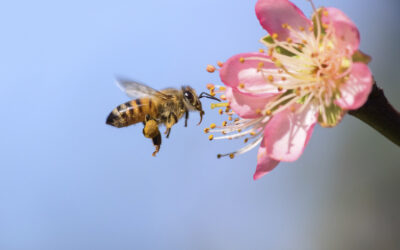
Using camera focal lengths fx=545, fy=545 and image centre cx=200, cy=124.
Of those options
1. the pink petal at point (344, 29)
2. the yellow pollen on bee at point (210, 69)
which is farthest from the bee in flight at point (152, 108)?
the pink petal at point (344, 29)

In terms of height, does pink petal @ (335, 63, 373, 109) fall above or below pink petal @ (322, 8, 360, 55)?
below

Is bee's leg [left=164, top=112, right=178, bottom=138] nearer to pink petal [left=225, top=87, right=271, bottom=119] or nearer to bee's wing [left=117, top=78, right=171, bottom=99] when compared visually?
bee's wing [left=117, top=78, right=171, bottom=99]

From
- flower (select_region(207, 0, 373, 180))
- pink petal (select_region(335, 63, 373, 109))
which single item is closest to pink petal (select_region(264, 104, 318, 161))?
flower (select_region(207, 0, 373, 180))

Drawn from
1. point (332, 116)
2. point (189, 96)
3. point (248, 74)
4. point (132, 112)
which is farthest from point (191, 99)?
point (332, 116)

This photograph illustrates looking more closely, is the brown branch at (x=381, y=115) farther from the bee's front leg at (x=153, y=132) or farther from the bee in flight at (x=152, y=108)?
the bee's front leg at (x=153, y=132)

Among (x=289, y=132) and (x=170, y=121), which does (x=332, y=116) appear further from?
(x=170, y=121)

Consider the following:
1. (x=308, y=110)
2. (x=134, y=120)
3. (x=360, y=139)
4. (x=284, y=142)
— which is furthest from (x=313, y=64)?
(x=360, y=139)

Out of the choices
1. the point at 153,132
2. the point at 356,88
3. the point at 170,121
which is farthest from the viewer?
the point at 170,121
